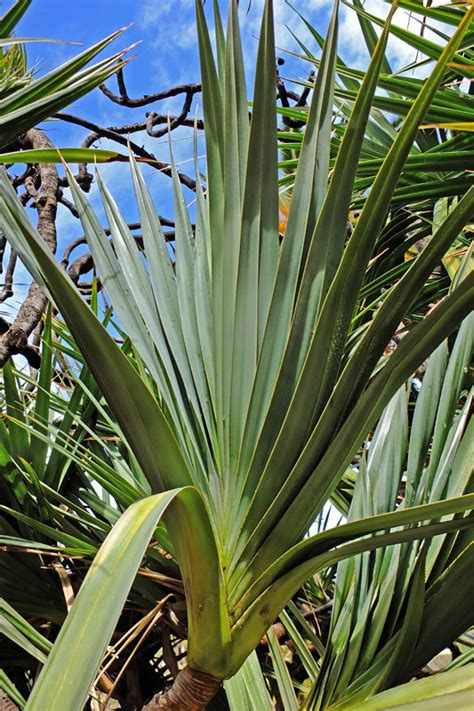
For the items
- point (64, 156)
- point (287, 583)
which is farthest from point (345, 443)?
point (64, 156)

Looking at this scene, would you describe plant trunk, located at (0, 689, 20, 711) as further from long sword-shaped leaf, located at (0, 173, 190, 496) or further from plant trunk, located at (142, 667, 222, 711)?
long sword-shaped leaf, located at (0, 173, 190, 496)

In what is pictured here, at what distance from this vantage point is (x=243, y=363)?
0.75 m

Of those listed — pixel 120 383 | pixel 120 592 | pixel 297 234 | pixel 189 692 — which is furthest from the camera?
pixel 297 234

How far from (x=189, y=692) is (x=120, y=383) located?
32 cm

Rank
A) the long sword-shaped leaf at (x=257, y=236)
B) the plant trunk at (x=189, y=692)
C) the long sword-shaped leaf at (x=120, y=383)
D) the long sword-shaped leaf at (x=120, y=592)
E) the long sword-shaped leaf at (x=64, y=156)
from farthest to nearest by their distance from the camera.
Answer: the long sword-shaped leaf at (x=64, y=156) < the long sword-shaped leaf at (x=257, y=236) < the plant trunk at (x=189, y=692) < the long sword-shaped leaf at (x=120, y=383) < the long sword-shaped leaf at (x=120, y=592)

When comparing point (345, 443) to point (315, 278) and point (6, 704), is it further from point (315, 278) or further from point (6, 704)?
point (6, 704)

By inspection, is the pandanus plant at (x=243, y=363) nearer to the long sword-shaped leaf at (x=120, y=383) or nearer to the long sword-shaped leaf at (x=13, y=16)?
the long sword-shaped leaf at (x=120, y=383)

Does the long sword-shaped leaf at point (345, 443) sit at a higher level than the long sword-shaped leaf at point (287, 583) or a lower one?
higher

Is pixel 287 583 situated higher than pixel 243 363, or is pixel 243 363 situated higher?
pixel 243 363

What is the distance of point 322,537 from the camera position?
58 centimetres

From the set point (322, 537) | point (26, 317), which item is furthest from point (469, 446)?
point (26, 317)

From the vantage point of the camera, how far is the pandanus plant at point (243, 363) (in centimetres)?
53

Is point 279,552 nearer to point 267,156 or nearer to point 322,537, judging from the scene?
point 322,537

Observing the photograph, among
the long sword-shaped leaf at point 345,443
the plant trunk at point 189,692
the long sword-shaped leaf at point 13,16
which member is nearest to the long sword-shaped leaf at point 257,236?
the long sword-shaped leaf at point 345,443
